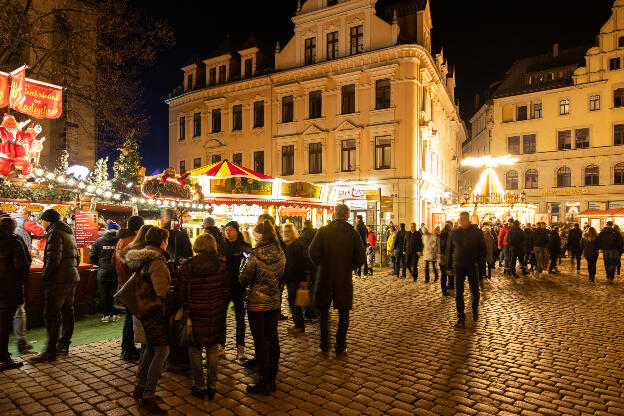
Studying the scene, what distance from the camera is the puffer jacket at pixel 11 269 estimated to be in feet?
16.9

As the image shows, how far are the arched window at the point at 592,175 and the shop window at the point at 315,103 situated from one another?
24463mm

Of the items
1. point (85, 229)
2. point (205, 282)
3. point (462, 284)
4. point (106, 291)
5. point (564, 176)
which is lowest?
point (106, 291)

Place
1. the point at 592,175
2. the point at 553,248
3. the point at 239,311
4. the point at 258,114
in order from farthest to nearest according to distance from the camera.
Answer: the point at 592,175
the point at 258,114
the point at 553,248
the point at 239,311

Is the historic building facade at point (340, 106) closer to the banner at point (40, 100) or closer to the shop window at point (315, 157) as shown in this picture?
the shop window at point (315, 157)

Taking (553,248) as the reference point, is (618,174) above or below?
above

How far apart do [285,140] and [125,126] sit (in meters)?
13.7

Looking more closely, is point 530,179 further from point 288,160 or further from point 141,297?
point 141,297

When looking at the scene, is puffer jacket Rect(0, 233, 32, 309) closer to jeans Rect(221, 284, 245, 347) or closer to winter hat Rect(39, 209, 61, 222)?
winter hat Rect(39, 209, 61, 222)

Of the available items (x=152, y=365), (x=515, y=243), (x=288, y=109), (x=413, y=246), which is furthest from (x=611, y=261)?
(x=288, y=109)

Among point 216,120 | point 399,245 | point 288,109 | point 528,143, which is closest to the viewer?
point 399,245

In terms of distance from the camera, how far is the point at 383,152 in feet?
85.0

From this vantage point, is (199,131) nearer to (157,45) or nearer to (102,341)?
(157,45)

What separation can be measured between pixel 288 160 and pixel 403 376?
25072 millimetres

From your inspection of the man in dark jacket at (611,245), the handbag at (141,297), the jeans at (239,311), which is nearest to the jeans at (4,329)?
the handbag at (141,297)
